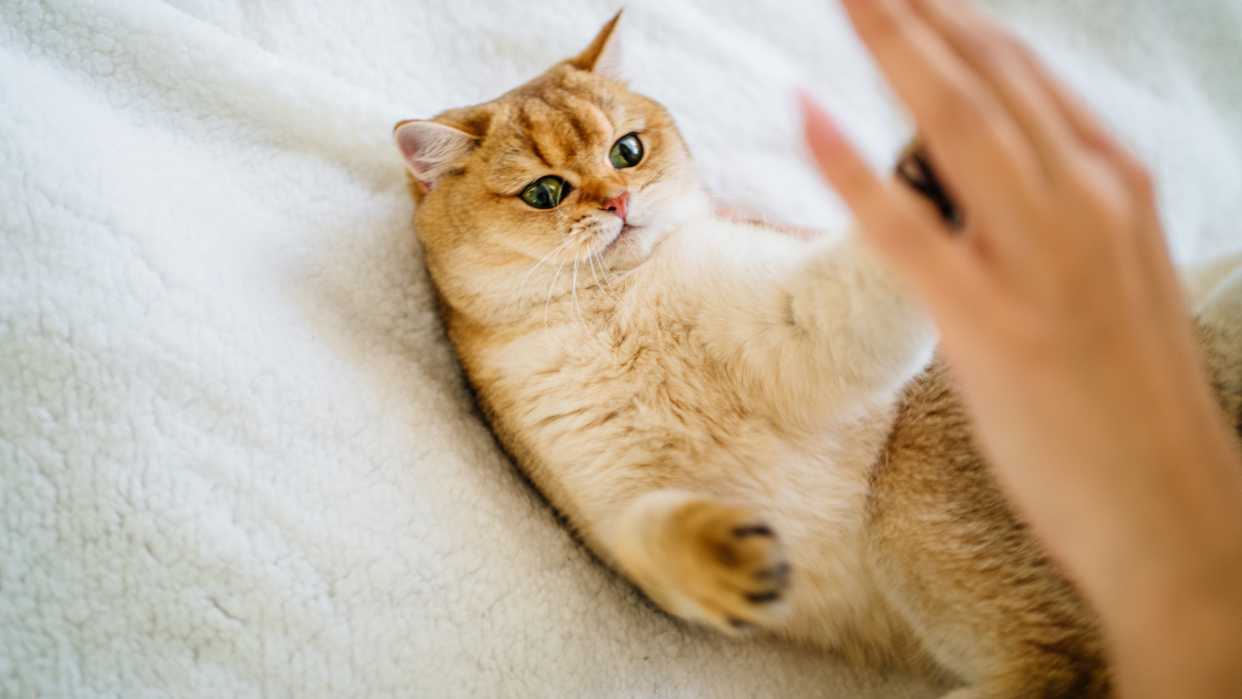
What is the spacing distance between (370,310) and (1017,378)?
1407mm

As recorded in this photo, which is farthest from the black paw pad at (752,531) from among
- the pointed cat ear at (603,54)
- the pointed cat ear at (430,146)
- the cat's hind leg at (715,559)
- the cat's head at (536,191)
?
the pointed cat ear at (603,54)

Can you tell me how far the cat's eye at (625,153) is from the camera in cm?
163

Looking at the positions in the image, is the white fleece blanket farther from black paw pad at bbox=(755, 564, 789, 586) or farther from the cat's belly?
black paw pad at bbox=(755, 564, 789, 586)

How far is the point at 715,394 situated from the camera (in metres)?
1.39

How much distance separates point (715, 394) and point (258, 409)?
37.0 inches

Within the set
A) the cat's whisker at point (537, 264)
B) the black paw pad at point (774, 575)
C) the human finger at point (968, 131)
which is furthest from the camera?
the cat's whisker at point (537, 264)

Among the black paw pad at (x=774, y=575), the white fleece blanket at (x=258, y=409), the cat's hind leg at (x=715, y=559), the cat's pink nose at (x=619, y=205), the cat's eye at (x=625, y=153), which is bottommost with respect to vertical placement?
the white fleece blanket at (x=258, y=409)

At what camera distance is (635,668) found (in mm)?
1363

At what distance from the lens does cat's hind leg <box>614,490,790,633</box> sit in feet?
3.16

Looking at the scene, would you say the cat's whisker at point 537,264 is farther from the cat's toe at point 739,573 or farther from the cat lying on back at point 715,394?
the cat's toe at point 739,573

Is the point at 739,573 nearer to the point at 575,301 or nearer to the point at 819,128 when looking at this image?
the point at 819,128

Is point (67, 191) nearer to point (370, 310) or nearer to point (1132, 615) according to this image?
point (370, 310)

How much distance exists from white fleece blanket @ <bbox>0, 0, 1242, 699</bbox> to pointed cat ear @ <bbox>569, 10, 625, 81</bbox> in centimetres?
43

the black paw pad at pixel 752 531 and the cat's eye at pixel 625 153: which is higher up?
the cat's eye at pixel 625 153
